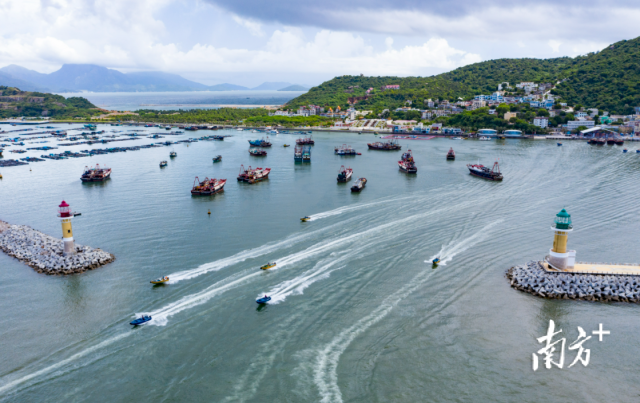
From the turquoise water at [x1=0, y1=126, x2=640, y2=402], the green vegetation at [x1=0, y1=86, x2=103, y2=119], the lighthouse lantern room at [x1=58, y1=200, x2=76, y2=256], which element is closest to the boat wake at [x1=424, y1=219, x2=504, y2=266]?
the turquoise water at [x1=0, y1=126, x2=640, y2=402]

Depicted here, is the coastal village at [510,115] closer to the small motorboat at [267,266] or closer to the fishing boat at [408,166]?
the fishing boat at [408,166]

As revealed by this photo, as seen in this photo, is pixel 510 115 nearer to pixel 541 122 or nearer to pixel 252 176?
pixel 541 122

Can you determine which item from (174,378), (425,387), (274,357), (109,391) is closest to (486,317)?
(425,387)

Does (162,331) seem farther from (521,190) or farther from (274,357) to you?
(521,190)

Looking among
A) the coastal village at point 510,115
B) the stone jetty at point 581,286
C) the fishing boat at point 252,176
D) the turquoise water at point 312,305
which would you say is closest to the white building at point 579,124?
the coastal village at point 510,115

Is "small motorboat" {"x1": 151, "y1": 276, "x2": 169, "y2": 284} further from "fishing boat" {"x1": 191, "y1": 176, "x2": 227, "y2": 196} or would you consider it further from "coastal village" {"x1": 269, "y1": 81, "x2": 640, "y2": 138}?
"coastal village" {"x1": 269, "y1": 81, "x2": 640, "y2": 138}

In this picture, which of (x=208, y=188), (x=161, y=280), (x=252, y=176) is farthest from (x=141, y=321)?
(x=252, y=176)
